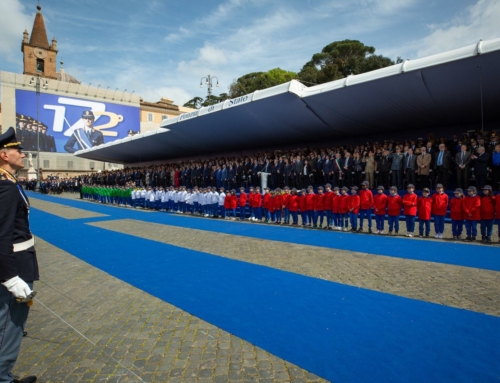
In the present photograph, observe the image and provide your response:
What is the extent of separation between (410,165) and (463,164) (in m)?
1.75

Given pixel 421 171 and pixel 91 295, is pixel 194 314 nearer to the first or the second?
pixel 91 295

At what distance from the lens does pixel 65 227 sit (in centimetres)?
1348

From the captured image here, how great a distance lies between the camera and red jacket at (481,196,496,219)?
9.10 metres

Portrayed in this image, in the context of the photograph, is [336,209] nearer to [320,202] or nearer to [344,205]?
[344,205]

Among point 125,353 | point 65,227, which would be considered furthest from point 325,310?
point 65,227

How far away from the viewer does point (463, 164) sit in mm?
11180

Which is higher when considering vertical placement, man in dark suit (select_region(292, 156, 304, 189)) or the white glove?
man in dark suit (select_region(292, 156, 304, 189))

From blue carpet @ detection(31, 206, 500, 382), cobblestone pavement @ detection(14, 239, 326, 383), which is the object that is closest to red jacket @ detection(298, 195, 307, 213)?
blue carpet @ detection(31, 206, 500, 382)

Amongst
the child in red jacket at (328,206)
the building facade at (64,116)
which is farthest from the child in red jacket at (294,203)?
the building facade at (64,116)

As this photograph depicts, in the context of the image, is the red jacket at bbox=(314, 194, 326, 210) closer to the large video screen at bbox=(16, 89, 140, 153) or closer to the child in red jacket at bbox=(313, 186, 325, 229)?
the child in red jacket at bbox=(313, 186, 325, 229)

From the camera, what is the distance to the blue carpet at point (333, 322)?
3.11 meters

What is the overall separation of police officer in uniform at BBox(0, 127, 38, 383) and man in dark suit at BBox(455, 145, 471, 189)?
1262 cm

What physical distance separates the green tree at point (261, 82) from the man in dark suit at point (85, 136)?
89.8 ft

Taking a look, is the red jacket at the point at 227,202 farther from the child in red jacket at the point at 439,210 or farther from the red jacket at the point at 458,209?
the red jacket at the point at 458,209
